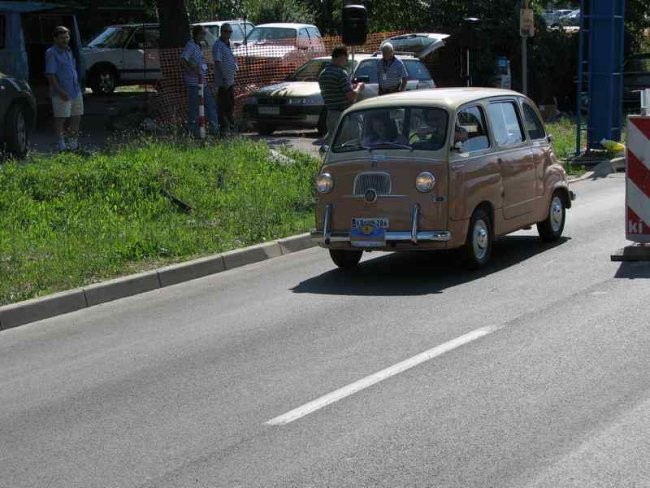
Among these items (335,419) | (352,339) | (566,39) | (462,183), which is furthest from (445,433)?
(566,39)

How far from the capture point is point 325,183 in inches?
481

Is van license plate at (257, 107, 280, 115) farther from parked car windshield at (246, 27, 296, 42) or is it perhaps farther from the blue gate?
parked car windshield at (246, 27, 296, 42)

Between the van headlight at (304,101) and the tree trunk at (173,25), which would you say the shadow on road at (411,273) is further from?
the tree trunk at (173,25)

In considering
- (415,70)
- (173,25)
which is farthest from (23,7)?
(415,70)

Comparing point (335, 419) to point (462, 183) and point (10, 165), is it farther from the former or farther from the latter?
point (10, 165)

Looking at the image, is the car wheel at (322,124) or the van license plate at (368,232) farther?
the car wheel at (322,124)

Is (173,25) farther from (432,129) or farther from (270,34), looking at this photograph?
(432,129)

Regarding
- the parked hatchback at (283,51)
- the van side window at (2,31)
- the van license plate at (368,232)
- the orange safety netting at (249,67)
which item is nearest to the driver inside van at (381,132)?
the van license plate at (368,232)

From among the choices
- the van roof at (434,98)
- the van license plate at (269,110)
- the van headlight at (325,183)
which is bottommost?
the van license plate at (269,110)

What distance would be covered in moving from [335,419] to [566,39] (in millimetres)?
29084

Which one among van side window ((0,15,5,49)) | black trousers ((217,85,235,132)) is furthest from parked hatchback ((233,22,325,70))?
van side window ((0,15,5,49))

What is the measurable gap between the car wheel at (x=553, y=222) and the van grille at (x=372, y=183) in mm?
2386

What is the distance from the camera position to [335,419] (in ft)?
23.9

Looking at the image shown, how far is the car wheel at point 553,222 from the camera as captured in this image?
1356cm
